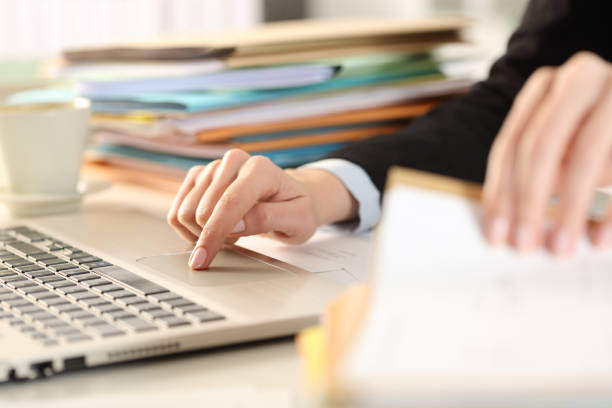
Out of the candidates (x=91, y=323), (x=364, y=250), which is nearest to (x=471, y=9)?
(x=364, y=250)

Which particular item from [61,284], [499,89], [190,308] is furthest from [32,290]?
[499,89]

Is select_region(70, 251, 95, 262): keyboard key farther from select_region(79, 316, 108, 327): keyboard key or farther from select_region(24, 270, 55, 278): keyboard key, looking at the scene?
select_region(79, 316, 108, 327): keyboard key

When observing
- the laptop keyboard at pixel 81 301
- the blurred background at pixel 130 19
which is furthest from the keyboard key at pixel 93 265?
the blurred background at pixel 130 19

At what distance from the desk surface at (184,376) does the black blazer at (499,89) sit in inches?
20.0

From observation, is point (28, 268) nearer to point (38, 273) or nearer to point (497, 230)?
point (38, 273)

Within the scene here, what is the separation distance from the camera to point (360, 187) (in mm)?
876

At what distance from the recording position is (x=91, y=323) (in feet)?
1.59

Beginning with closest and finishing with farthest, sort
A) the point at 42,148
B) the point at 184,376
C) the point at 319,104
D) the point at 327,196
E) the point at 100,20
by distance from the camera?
1. the point at 184,376
2. the point at 327,196
3. the point at 42,148
4. the point at 319,104
5. the point at 100,20

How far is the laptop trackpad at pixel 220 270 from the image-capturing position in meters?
0.60

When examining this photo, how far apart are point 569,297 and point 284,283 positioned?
25 centimetres

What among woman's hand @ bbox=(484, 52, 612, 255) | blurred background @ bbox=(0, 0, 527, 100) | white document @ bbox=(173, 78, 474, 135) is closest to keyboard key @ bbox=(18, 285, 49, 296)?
woman's hand @ bbox=(484, 52, 612, 255)

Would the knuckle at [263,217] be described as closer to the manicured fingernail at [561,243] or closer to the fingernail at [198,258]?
the fingernail at [198,258]

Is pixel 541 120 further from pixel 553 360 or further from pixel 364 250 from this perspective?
pixel 364 250

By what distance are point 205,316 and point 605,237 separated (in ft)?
0.76
